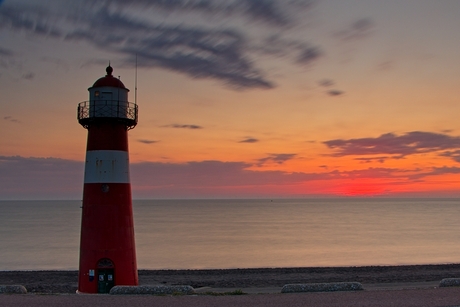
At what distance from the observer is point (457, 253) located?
60750 mm

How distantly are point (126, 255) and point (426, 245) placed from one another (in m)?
61.1

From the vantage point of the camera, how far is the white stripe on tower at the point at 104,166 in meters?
17.8

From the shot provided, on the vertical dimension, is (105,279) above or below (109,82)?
below

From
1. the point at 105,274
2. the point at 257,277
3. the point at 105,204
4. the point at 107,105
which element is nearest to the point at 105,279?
the point at 105,274

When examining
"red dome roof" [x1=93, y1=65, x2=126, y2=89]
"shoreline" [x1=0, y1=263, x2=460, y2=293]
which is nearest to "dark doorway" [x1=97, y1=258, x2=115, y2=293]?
"red dome roof" [x1=93, y1=65, x2=126, y2=89]

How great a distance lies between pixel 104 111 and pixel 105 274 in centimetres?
605

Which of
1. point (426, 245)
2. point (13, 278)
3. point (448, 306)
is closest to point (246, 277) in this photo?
point (13, 278)

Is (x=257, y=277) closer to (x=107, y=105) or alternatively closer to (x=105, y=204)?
(x=105, y=204)

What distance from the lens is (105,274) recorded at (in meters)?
17.8

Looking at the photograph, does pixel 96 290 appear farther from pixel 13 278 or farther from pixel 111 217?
pixel 13 278

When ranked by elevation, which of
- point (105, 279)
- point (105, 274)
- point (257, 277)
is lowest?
point (257, 277)

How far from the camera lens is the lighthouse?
58.3ft

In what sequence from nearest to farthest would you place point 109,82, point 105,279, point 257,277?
1. point 105,279
2. point 109,82
3. point 257,277

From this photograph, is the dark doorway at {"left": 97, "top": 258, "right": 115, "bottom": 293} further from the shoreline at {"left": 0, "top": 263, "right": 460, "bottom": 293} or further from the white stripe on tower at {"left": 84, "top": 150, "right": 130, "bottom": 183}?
the shoreline at {"left": 0, "top": 263, "right": 460, "bottom": 293}
